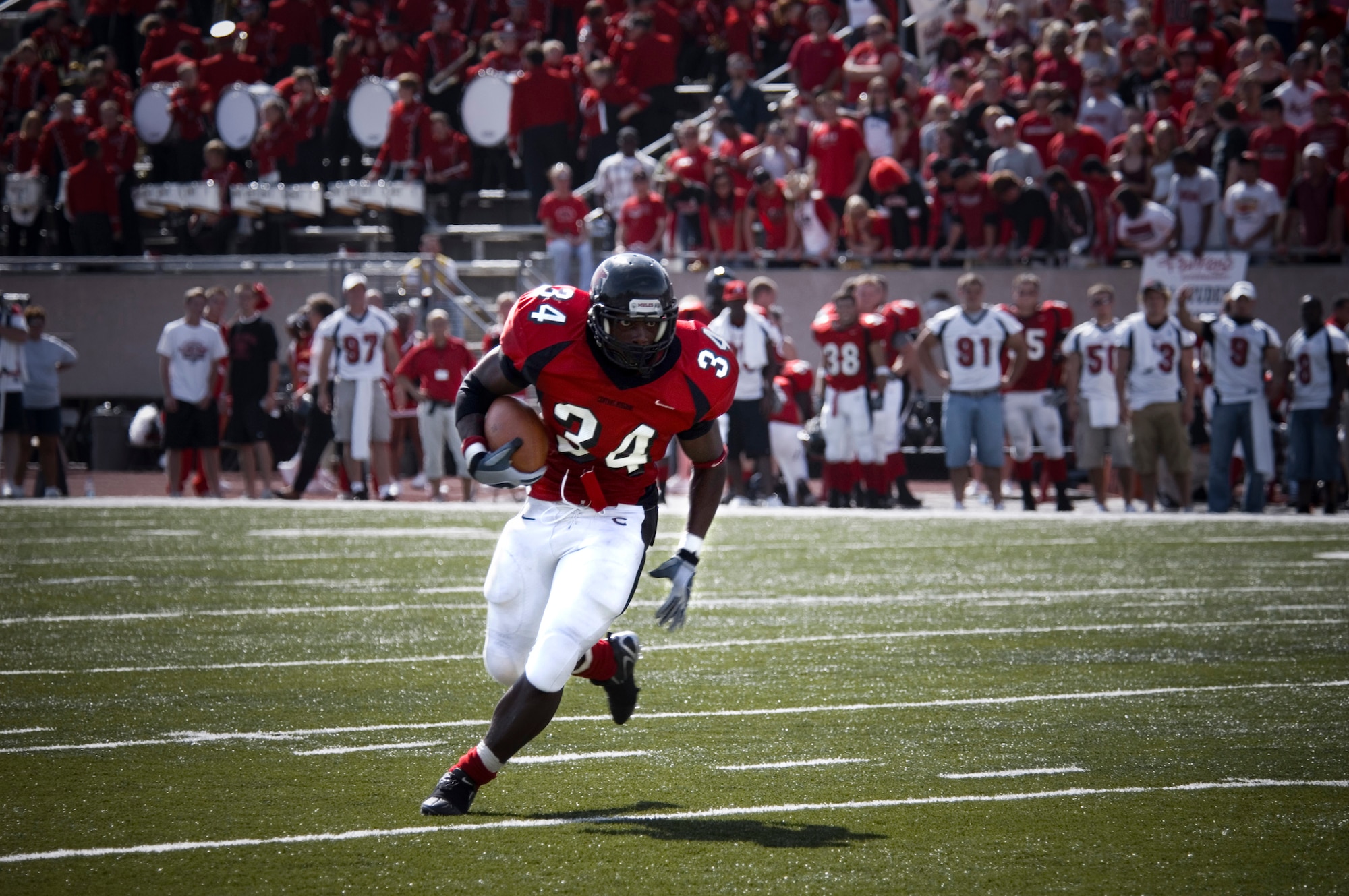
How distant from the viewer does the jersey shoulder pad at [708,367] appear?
493 centimetres

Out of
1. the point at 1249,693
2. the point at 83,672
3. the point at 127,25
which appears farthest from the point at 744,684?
the point at 127,25

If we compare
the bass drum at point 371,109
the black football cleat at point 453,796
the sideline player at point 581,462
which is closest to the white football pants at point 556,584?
the sideline player at point 581,462

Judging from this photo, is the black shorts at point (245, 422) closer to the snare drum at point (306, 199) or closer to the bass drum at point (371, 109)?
the snare drum at point (306, 199)

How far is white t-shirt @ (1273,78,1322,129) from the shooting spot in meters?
15.7

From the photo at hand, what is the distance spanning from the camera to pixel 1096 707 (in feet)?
19.7

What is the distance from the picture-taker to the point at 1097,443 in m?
Answer: 13.4

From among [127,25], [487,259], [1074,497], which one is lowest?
[1074,497]

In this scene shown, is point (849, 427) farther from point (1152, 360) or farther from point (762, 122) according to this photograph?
point (762, 122)

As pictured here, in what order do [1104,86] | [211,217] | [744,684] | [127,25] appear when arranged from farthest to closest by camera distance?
[127,25], [211,217], [1104,86], [744,684]

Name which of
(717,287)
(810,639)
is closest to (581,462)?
(810,639)

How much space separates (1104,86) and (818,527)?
6.75 metres

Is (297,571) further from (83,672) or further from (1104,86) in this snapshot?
(1104,86)

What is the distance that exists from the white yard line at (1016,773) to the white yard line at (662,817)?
Answer: 19 centimetres

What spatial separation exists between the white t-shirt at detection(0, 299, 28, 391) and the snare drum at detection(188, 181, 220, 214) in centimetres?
516
